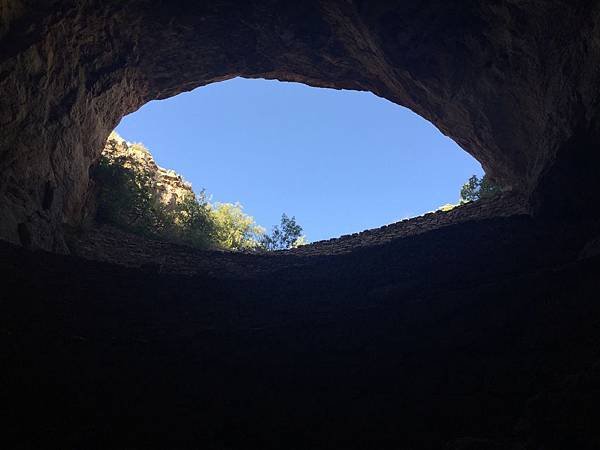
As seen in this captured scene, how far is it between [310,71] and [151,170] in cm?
1197

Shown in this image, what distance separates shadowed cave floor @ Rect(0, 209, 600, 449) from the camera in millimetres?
4660

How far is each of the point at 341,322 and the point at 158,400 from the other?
14.6ft

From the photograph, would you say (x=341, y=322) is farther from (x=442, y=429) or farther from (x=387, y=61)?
(x=387, y=61)

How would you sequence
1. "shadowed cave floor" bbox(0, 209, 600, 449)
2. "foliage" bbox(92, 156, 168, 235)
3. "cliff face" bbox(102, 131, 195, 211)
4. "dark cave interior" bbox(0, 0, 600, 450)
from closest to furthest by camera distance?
"shadowed cave floor" bbox(0, 209, 600, 449), "dark cave interior" bbox(0, 0, 600, 450), "foliage" bbox(92, 156, 168, 235), "cliff face" bbox(102, 131, 195, 211)

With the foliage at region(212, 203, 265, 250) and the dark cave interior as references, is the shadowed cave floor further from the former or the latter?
the foliage at region(212, 203, 265, 250)

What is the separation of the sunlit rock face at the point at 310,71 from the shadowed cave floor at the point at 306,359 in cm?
306

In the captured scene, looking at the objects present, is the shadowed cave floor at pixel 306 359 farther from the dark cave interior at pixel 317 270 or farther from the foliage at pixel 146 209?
the foliage at pixel 146 209

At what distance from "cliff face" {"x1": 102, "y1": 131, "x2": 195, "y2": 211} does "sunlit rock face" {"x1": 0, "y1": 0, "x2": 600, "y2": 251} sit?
4.78 metres

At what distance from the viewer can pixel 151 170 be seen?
27547mm

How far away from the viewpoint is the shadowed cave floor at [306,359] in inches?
183

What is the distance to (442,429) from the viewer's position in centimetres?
486

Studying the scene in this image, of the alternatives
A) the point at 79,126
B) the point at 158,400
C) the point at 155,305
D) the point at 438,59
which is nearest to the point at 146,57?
the point at 79,126

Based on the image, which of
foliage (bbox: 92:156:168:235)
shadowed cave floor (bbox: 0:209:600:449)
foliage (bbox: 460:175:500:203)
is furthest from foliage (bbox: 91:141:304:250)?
foliage (bbox: 460:175:500:203)

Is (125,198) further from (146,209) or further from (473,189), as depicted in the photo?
(473,189)
